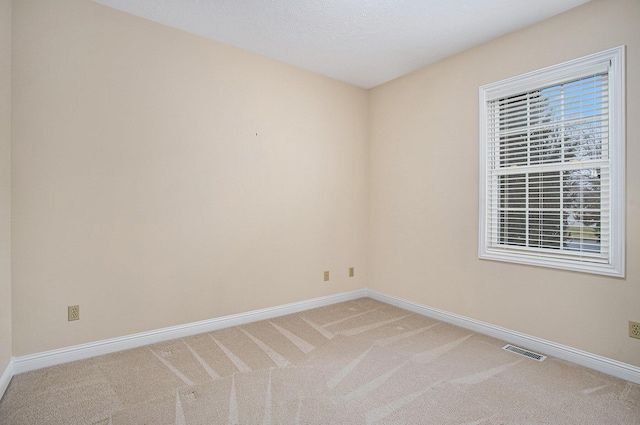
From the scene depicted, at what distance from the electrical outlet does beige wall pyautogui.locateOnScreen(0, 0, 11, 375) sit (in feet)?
1.09

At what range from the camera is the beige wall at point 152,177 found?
2396 millimetres

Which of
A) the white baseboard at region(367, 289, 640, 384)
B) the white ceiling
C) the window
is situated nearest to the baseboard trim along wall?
the white baseboard at region(367, 289, 640, 384)

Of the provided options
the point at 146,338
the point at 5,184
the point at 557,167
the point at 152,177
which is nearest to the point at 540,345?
A: the point at 557,167

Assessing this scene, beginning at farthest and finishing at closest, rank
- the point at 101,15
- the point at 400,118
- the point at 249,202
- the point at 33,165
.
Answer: the point at 400,118 < the point at 249,202 < the point at 101,15 < the point at 33,165

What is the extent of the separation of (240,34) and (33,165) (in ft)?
6.34

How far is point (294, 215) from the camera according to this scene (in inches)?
147

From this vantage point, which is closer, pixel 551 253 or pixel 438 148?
pixel 551 253

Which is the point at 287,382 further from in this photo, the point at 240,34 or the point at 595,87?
the point at 595,87

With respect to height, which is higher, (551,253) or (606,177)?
(606,177)

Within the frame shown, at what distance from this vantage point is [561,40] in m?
2.62

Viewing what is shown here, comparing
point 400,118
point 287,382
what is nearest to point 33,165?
point 287,382

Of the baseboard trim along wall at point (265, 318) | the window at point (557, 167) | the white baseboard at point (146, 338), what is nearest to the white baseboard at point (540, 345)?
the baseboard trim along wall at point (265, 318)

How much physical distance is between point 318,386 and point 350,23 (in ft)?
9.22

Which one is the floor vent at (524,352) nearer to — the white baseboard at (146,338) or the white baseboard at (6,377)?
the white baseboard at (146,338)
